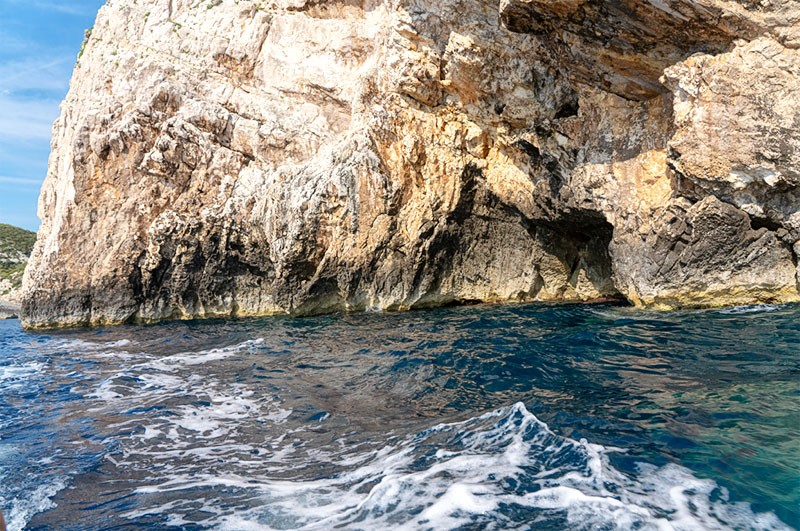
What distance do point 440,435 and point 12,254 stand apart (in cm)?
5251

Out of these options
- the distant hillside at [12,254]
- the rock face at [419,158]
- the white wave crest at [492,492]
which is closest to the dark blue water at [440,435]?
the white wave crest at [492,492]

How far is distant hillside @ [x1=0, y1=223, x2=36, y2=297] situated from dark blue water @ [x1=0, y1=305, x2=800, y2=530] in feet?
119

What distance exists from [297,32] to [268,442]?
62.1 feet

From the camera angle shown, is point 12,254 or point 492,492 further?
point 12,254

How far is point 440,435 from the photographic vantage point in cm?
493

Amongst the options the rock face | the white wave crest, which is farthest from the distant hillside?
the white wave crest

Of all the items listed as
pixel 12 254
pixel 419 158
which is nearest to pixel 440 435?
pixel 419 158

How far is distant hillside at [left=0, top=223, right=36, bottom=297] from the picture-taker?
38375mm

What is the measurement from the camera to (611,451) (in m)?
4.17

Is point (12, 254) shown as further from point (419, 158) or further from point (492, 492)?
point (492, 492)

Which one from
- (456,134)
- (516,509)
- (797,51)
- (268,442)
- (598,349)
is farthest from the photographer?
(456,134)

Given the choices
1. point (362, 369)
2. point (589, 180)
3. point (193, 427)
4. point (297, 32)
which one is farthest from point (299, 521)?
point (297, 32)

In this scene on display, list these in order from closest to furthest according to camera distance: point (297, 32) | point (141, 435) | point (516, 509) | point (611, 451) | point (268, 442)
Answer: point (516, 509) → point (611, 451) → point (268, 442) → point (141, 435) → point (297, 32)

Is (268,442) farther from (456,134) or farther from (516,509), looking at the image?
(456,134)
